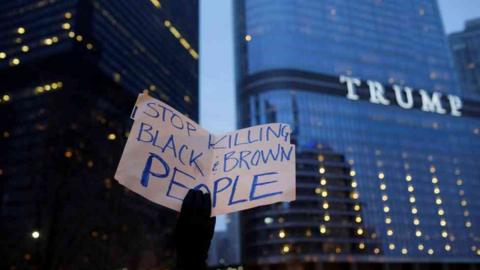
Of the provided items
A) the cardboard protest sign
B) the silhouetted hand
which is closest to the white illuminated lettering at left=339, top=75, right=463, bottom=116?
the cardboard protest sign

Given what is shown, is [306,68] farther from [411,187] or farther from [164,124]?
[164,124]

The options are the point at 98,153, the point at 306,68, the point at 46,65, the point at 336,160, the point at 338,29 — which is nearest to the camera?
the point at 98,153

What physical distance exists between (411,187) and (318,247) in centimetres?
3090

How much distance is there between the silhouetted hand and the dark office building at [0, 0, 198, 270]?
48.6 ft

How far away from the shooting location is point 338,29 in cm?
12125

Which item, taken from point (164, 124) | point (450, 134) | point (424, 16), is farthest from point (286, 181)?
point (424, 16)

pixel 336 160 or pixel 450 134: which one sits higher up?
pixel 450 134

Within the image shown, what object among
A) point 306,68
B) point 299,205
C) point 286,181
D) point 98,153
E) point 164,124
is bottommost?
point 286,181

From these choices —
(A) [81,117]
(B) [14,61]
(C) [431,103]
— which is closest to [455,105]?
(C) [431,103]

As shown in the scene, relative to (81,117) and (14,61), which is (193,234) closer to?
(81,117)

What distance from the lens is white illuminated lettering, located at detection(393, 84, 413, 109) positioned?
4774 inches

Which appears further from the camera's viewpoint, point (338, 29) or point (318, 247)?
point (338, 29)

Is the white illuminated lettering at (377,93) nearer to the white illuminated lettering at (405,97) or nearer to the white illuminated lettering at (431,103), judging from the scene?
the white illuminated lettering at (405,97)

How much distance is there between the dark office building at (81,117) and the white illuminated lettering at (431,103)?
70.5 meters
